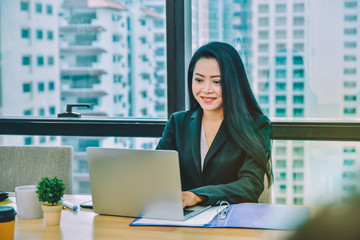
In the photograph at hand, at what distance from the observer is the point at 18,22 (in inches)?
130

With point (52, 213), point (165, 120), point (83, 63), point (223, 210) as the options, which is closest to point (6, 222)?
point (52, 213)

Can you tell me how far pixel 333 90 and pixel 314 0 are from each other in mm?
567

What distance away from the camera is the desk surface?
143cm

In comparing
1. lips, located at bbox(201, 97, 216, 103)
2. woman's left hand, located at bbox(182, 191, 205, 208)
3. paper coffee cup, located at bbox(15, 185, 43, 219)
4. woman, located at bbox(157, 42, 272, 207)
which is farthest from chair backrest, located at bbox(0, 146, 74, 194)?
woman's left hand, located at bbox(182, 191, 205, 208)

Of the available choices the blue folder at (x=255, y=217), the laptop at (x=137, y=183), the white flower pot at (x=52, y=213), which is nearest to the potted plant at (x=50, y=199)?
the white flower pot at (x=52, y=213)

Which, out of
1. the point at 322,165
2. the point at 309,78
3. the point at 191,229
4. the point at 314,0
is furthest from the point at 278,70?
the point at 191,229

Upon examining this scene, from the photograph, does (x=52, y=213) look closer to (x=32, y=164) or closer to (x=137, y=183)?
(x=137, y=183)

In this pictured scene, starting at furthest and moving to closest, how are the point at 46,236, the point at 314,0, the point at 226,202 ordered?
1. the point at 314,0
2. the point at 226,202
3. the point at 46,236

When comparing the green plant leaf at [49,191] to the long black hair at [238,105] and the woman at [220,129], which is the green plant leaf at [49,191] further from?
the long black hair at [238,105]

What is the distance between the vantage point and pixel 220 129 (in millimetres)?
2164

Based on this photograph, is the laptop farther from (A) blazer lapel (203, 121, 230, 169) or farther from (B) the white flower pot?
(A) blazer lapel (203, 121, 230, 169)

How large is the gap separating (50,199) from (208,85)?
949mm

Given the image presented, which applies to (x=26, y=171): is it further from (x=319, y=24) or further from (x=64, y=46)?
(x=319, y=24)

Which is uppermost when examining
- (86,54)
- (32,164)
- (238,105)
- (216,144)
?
(86,54)
